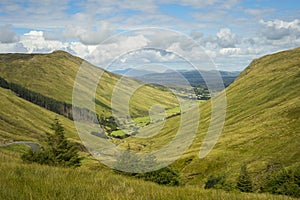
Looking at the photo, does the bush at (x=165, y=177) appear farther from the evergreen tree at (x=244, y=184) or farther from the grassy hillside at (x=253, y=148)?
the grassy hillside at (x=253, y=148)

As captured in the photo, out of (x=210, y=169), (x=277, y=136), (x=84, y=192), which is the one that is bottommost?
(x=210, y=169)

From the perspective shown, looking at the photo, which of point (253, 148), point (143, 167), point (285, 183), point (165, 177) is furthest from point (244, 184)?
point (253, 148)

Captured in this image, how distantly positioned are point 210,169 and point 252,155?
601 inches

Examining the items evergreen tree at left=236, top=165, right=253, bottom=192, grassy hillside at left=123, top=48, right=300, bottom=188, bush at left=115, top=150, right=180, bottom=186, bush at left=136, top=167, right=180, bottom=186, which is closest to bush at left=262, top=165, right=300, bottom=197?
evergreen tree at left=236, top=165, right=253, bottom=192

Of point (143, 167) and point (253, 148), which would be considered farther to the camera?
point (253, 148)

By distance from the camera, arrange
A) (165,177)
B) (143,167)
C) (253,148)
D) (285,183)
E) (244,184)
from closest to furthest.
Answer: (143,167), (165,177), (285,183), (244,184), (253,148)

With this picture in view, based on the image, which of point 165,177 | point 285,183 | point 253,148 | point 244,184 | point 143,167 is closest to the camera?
point 143,167

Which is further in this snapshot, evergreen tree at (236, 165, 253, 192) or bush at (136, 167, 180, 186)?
evergreen tree at (236, 165, 253, 192)

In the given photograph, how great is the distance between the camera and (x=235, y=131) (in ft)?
475

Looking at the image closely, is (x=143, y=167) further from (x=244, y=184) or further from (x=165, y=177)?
(x=244, y=184)

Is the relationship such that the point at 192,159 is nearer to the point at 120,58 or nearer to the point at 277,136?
the point at 277,136

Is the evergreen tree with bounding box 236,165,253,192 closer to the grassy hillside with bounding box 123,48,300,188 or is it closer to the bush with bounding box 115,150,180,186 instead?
the bush with bounding box 115,150,180,186

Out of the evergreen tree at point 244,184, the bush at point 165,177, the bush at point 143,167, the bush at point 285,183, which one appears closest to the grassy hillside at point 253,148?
the evergreen tree at point 244,184

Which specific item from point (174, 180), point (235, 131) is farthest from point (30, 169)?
point (235, 131)
